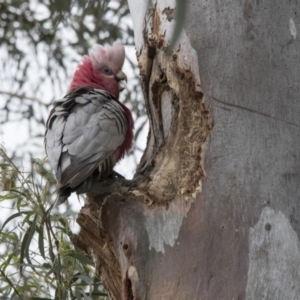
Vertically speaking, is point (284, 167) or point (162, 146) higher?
point (162, 146)

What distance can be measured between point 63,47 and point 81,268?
2283 mm

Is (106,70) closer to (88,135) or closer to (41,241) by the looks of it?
(88,135)

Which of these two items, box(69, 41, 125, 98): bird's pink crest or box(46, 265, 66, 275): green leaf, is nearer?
box(46, 265, 66, 275): green leaf

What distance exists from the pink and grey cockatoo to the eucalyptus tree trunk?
0.09 metres

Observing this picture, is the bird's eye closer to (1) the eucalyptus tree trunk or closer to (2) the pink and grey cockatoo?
(2) the pink and grey cockatoo

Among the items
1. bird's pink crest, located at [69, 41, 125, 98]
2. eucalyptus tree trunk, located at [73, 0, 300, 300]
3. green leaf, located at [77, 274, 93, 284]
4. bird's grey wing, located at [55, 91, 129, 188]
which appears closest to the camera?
eucalyptus tree trunk, located at [73, 0, 300, 300]

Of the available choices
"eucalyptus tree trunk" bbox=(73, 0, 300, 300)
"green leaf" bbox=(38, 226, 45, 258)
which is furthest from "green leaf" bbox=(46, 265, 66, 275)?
"eucalyptus tree trunk" bbox=(73, 0, 300, 300)

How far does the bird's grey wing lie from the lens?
A: 2.08 meters

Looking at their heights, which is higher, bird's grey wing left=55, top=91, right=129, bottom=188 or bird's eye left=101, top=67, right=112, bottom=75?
bird's eye left=101, top=67, right=112, bottom=75

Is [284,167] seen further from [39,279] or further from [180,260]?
[39,279]

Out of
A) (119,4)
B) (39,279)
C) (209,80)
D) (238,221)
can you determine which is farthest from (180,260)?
(119,4)

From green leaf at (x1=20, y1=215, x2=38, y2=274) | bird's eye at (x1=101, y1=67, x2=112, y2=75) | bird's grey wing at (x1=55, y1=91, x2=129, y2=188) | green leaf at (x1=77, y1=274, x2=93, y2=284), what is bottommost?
green leaf at (x1=77, y1=274, x2=93, y2=284)

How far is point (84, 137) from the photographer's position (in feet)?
7.16

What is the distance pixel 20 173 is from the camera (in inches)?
90.1
